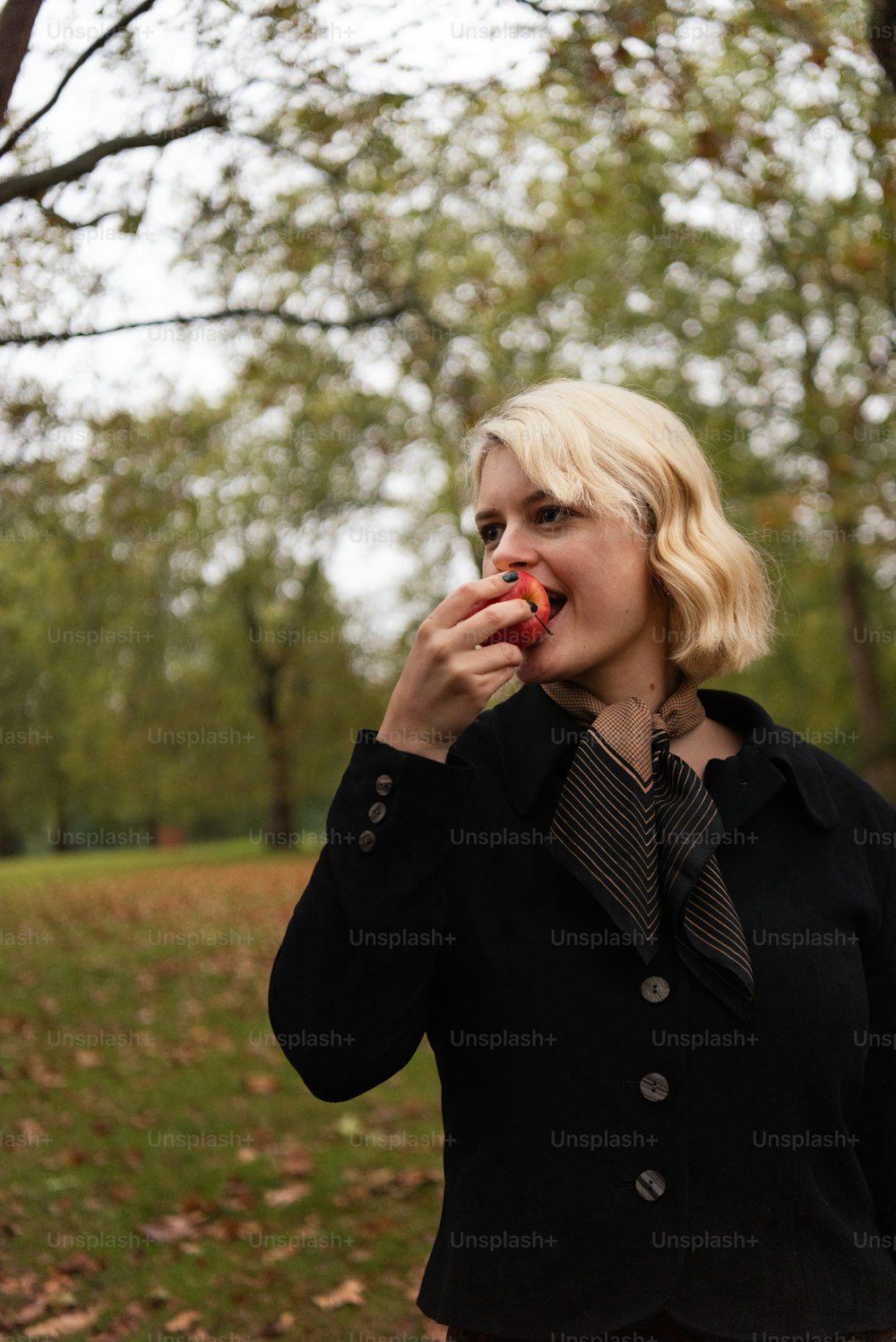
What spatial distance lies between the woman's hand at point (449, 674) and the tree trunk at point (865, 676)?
59.4ft

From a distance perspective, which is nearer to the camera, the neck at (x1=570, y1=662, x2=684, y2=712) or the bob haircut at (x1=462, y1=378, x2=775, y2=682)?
the bob haircut at (x1=462, y1=378, x2=775, y2=682)

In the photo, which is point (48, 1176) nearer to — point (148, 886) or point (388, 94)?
point (388, 94)

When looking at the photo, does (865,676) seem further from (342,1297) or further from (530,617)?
(530,617)

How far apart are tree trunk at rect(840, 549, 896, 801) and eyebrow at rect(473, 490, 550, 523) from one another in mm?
17773

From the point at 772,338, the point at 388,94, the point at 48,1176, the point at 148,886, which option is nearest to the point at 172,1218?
the point at 48,1176

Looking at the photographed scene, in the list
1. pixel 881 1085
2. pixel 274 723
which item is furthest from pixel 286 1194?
pixel 274 723

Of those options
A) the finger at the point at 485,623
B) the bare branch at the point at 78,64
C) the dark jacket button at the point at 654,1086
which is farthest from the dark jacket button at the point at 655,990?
the bare branch at the point at 78,64

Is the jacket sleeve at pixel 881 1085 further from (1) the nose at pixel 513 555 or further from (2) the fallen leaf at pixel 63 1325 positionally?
(2) the fallen leaf at pixel 63 1325

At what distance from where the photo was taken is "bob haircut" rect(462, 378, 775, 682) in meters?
2.25

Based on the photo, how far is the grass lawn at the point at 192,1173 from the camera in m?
5.17

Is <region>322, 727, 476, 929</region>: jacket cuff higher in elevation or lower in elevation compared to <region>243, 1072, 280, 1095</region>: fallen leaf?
higher

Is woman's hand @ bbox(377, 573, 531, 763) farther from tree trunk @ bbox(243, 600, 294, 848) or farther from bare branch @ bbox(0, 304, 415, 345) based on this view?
tree trunk @ bbox(243, 600, 294, 848)

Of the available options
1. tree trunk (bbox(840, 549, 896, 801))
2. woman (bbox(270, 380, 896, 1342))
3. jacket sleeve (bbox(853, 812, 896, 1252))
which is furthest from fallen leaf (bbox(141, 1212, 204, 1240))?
tree trunk (bbox(840, 549, 896, 801))

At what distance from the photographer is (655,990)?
2.14 meters
